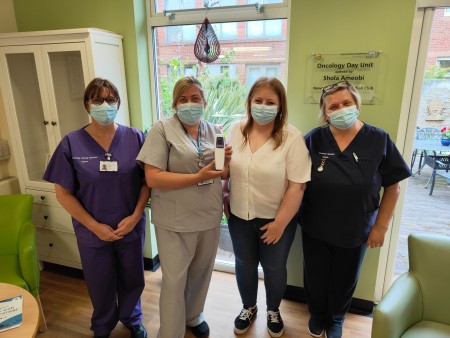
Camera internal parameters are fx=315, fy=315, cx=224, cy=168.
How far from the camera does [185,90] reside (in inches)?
57.0

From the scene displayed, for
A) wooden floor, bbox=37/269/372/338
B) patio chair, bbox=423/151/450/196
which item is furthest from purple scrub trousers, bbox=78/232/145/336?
patio chair, bbox=423/151/450/196

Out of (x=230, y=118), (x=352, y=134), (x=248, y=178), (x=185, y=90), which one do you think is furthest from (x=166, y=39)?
(x=352, y=134)

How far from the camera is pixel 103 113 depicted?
1.52 metres

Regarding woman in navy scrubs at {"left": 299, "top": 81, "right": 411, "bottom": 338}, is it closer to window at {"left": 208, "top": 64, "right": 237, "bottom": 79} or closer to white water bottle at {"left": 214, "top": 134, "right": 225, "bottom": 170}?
white water bottle at {"left": 214, "top": 134, "right": 225, "bottom": 170}

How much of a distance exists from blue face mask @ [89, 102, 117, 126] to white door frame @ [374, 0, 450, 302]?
1565 mm

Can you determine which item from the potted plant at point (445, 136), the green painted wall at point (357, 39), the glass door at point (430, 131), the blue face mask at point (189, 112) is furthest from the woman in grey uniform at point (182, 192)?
the potted plant at point (445, 136)

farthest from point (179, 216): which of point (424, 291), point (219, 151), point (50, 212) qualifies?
point (50, 212)

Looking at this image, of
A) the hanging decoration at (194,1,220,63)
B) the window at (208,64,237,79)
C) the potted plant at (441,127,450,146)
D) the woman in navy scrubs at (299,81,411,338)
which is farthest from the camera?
the window at (208,64,237,79)

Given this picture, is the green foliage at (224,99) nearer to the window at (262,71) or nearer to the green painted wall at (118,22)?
the window at (262,71)

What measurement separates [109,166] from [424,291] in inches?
63.0

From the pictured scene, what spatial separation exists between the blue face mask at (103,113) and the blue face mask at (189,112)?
0.34 m

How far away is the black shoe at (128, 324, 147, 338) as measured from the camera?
70.6 inches

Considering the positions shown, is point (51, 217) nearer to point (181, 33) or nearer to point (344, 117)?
point (181, 33)

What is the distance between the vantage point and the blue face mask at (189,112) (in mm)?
1449
